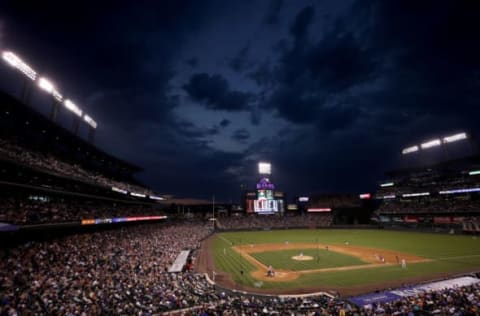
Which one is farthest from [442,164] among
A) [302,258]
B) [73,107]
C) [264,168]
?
[73,107]

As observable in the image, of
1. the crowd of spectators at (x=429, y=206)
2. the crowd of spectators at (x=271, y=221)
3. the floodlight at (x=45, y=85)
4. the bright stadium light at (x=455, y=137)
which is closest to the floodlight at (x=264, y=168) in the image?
the crowd of spectators at (x=271, y=221)

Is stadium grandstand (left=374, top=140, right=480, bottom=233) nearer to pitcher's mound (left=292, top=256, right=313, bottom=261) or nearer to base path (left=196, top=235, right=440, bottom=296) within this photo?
base path (left=196, top=235, right=440, bottom=296)

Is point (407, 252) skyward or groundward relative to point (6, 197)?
groundward

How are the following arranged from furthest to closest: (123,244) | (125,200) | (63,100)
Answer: (125,200) → (63,100) → (123,244)

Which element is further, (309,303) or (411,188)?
(411,188)

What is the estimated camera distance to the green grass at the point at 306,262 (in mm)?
31297

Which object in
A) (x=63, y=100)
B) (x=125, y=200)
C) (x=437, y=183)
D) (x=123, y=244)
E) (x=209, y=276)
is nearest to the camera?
(x=209, y=276)

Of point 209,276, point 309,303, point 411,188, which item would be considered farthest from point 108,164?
point 411,188

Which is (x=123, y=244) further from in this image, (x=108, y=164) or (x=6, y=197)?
(x=108, y=164)

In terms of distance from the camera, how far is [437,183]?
254 feet

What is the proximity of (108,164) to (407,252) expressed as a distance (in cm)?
6345

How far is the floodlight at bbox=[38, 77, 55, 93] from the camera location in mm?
32434

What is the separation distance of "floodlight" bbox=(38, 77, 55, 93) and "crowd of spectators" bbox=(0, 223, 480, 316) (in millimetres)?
20170

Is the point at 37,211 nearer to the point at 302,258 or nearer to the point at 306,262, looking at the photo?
the point at 306,262
